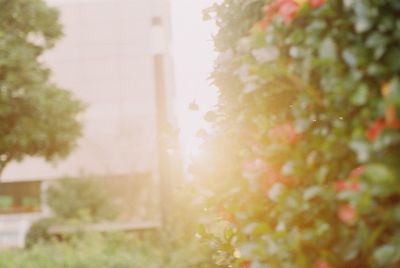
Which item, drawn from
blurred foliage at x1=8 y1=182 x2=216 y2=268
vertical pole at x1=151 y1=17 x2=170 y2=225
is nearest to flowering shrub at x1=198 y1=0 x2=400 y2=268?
blurred foliage at x1=8 y1=182 x2=216 y2=268

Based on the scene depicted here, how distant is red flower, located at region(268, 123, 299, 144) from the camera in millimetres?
2633

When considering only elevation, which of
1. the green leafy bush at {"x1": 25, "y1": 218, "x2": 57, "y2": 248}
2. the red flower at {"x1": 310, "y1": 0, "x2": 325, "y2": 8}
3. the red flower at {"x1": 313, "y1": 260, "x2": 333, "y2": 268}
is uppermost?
the green leafy bush at {"x1": 25, "y1": 218, "x2": 57, "y2": 248}

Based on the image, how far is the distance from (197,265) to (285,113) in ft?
13.1

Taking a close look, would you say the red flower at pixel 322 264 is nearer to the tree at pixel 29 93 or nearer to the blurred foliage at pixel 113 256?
the blurred foliage at pixel 113 256

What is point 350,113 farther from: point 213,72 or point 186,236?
point 186,236

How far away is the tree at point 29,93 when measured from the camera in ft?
32.8

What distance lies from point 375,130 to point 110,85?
31608 millimetres

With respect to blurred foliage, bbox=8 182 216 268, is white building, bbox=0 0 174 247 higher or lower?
higher

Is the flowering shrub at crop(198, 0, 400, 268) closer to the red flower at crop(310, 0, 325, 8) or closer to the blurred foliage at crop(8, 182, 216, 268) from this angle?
the red flower at crop(310, 0, 325, 8)

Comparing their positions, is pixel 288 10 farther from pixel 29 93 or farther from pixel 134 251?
pixel 29 93

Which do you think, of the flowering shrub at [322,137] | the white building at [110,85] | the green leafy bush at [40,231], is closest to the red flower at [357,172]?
A: the flowering shrub at [322,137]

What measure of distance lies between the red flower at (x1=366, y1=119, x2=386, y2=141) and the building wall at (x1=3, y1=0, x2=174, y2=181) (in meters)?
30.2

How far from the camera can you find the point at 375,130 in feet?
7.09

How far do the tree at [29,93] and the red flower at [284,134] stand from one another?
7726 millimetres
